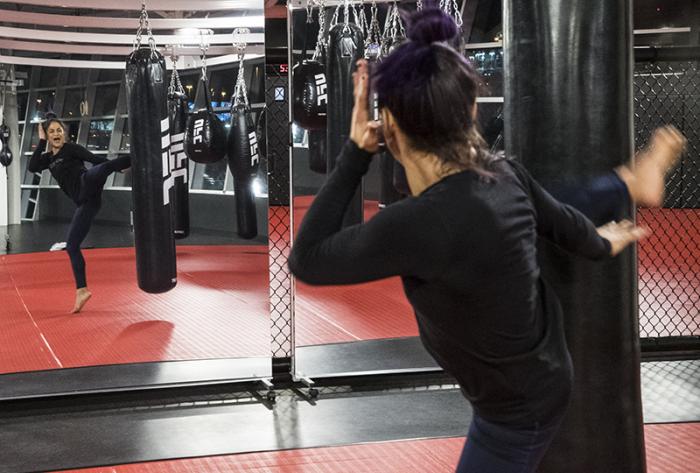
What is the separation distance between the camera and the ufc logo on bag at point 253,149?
16.5ft

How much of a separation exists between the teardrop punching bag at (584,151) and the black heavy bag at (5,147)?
3.90 m

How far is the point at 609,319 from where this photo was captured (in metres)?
1.73

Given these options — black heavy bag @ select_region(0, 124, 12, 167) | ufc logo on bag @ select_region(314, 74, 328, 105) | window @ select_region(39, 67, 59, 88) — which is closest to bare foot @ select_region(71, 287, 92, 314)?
black heavy bag @ select_region(0, 124, 12, 167)

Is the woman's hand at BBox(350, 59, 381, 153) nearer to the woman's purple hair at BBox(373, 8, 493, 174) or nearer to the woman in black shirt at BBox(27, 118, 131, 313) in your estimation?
the woman's purple hair at BBox(373, 8, 493, 174)

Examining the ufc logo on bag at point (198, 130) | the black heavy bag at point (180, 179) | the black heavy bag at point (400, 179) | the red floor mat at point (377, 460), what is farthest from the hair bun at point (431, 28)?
the ufc logo on bag at point (198, 130)

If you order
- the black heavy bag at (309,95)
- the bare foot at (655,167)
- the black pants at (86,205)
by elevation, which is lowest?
the black pants at (86,205)

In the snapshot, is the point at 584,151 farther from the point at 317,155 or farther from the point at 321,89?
the point at 317,155

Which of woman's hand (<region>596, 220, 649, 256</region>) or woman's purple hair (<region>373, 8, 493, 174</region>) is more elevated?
woman's purple hair (<region>373, 8, 493, 174</region>)

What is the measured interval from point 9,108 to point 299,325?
236cm

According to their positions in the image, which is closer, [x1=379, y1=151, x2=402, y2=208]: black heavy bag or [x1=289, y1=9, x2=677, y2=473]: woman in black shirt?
[x1=289, y1=9, x2=677, y2=473]: woman in black shirt

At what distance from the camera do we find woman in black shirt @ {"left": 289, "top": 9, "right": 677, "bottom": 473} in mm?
1195

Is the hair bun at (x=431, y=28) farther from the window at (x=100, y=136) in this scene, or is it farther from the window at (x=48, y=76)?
the window at (x=48, y=76)

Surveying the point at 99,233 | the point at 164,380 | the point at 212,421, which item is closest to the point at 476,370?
the point at 212,421

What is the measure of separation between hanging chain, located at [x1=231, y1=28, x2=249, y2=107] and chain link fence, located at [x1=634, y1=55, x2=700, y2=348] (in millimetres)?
2210
